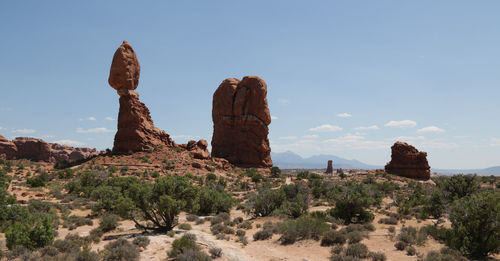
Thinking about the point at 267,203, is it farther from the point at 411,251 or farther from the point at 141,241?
the point at 411,251

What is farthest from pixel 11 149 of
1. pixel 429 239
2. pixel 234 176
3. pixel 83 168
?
pixel 429 239

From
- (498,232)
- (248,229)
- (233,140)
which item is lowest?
(248,229)

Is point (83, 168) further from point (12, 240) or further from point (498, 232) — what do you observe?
point (498, 232)

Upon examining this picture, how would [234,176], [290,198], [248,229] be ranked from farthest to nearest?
1. [234,176]
2. [290,198]
3. [248,229]

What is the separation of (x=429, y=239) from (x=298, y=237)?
5.43m

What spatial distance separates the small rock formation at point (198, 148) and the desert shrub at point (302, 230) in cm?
3238

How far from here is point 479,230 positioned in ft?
32.6

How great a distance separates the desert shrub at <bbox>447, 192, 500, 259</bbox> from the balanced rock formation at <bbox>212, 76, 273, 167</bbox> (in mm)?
40254

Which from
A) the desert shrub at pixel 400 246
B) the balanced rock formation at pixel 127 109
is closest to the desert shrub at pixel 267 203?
the desert shrub at pixel 400 246

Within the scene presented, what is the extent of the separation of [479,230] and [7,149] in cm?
8139

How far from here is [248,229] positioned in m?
15.1

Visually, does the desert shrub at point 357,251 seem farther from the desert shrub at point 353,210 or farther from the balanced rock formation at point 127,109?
the balanced rock formation at point 127,109

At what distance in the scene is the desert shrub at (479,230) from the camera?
31.8 feet

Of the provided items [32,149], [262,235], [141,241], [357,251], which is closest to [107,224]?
[141,241]
